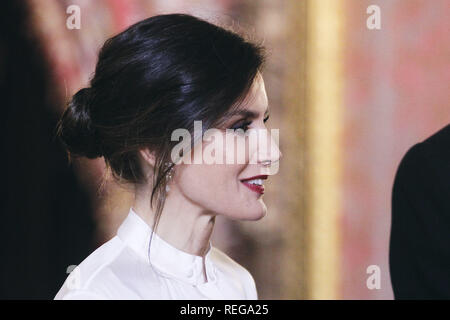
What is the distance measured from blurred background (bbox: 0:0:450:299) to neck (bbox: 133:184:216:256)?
0.27 metres

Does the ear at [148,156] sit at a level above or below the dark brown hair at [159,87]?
below

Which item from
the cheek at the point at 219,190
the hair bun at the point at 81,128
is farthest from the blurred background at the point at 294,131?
the cheek at the point at 219,190

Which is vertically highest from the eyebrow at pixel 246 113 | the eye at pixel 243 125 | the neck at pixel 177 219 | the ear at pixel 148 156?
the eyebrow at pixel 246 113

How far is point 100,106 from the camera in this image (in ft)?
3.09

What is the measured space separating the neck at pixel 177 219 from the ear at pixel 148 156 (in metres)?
0.06

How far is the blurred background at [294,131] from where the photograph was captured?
122 centimetres

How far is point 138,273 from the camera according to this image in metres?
0.94

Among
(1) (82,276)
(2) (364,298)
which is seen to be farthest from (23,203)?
(2) (364,298)

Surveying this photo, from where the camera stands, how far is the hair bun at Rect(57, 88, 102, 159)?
96 centimetres

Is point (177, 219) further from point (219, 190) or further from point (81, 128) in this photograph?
point (81, 128)

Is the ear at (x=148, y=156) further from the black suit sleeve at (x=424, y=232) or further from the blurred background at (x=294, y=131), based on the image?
the black suit sleeve at (x=424, y=232)

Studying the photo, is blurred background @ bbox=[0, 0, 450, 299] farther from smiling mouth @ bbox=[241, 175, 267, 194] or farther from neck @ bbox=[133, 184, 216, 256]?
smiling mouth @ bbox=[241, 175, 267, 194]

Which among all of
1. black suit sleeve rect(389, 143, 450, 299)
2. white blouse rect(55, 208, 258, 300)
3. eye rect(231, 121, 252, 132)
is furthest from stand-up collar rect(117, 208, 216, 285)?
black suit sleeve rect(389, 143, 450, 299)

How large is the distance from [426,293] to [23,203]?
0.98 meters
